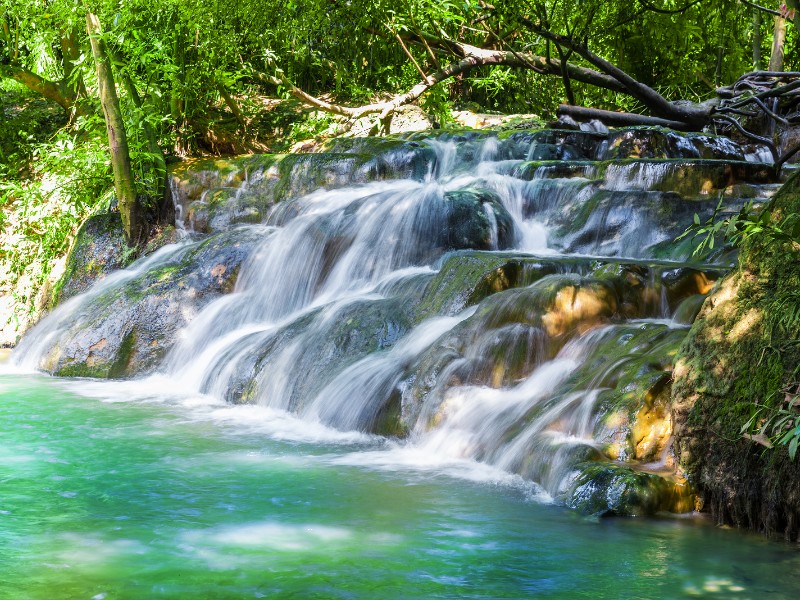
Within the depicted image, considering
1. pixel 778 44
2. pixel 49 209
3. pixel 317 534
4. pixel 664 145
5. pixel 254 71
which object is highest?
pixel 778 44

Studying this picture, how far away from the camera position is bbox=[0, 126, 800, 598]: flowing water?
3.39m

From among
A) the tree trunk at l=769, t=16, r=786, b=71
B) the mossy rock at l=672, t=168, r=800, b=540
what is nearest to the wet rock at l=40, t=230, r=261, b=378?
the mossy rock at l=672, t=168, r=800, b=540

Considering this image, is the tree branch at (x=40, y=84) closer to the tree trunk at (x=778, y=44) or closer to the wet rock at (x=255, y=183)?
the wet rock at (x=255, y=183)

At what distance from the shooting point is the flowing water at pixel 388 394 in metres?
3.39

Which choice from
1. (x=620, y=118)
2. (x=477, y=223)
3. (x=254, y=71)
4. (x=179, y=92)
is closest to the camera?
(x=477, y=223)

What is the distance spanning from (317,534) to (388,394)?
1987 mm

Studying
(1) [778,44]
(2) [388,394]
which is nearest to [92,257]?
(2) [388,394]

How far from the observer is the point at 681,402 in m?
4.09

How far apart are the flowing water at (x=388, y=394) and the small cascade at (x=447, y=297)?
2 centimetres

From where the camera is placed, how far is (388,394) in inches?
222

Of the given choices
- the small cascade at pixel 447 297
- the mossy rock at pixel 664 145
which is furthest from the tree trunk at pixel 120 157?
the mossy rock at pixel 664 145

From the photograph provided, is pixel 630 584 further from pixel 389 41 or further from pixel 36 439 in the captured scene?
pixel 389 41

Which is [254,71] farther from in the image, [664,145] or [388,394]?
[388,394]

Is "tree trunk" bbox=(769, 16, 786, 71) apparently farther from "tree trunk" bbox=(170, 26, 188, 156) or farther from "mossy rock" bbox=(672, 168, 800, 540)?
"mossy rock" bbox=(672, 168, 800, 540)
